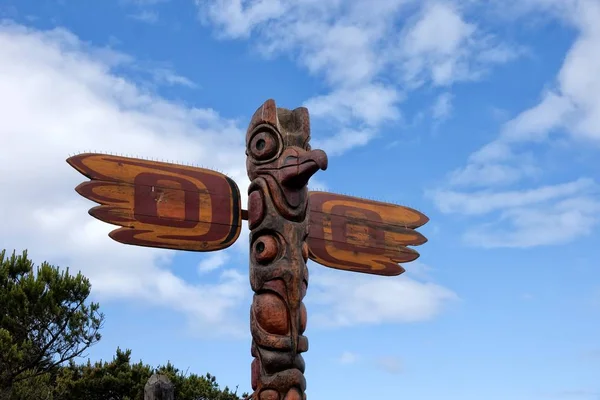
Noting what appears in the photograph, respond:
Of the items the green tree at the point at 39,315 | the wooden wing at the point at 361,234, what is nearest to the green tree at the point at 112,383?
the green tree at the point at 39,315

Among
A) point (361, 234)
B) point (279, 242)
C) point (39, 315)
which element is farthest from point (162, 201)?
point (39, 315)

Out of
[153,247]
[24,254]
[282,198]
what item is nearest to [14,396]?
[24,254]

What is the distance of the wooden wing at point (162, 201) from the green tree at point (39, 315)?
25.6 ft

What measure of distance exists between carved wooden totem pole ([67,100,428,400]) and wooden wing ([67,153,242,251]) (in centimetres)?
1

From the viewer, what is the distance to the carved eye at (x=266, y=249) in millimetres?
6664

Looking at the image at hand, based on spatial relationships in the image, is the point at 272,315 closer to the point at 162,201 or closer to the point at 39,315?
the point at 162,201

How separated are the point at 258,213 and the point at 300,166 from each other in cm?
63

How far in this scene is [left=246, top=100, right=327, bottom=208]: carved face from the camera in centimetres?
683

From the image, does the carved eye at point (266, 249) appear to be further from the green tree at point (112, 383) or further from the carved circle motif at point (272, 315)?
the green tree at point (112, 383)

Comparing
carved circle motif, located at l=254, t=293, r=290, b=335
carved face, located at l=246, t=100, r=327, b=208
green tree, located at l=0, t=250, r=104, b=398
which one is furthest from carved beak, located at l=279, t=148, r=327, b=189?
green tree, located at l=0, t=250, r=104, b=398

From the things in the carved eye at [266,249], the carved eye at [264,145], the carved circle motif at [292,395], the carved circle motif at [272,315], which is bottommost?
the carved circle motif at [292,395]

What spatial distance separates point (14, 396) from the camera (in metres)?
14.1

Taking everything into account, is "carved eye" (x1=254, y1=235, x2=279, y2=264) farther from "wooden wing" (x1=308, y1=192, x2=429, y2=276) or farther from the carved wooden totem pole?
"wooden wing" (x1=308, y1=192, x2=429, y2=276)

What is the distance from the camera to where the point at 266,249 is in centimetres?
667
